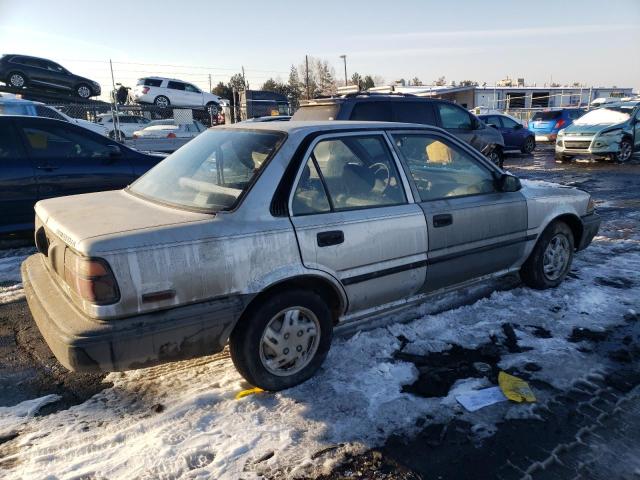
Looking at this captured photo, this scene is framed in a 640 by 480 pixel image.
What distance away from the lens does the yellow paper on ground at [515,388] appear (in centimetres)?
291

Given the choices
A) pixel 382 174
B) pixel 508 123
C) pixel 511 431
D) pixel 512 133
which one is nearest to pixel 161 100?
pixel 508 123

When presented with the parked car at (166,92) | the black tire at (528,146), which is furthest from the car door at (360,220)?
the parked car at (166,92)

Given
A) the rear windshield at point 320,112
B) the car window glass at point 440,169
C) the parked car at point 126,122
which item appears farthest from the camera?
the parked car at point 126,122

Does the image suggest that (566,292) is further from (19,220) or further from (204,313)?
(19,220)

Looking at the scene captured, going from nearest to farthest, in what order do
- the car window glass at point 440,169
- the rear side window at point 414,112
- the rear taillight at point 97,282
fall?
the rear taillight at point 97,282 → the car window glass at point 440,169 → the rear side window at point 414,112

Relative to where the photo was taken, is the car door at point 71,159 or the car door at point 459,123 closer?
the car door at point 71,159

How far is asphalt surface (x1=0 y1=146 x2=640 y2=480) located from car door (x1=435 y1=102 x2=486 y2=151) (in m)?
6.39

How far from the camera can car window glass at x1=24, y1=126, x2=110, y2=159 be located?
564cm

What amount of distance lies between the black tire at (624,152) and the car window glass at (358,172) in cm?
1356

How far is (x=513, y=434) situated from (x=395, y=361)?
2.95ft

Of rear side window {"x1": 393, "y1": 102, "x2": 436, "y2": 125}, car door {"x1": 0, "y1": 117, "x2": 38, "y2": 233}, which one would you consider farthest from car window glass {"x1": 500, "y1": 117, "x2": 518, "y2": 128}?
car door {"x1": 0, "y1": 117, "x2": 38, "y2": 233}

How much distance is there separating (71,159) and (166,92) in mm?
21990

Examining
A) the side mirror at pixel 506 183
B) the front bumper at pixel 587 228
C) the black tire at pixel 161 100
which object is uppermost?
the black tire at pixel 161 100

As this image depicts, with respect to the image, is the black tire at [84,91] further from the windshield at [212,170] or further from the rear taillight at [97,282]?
the rear taillight at [97,282]
